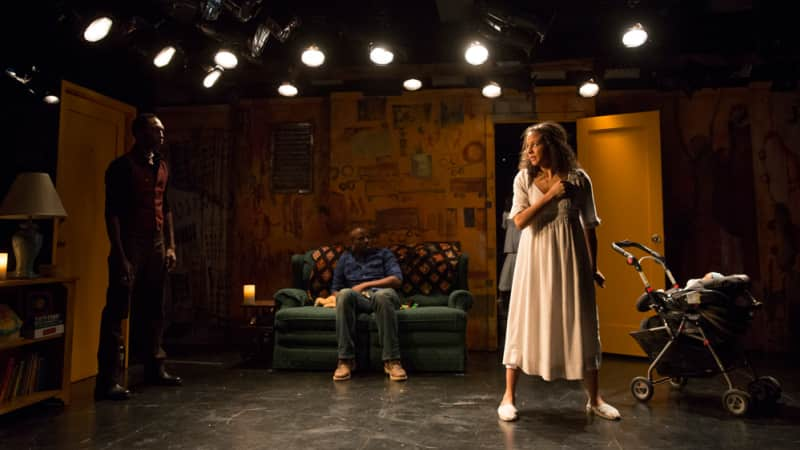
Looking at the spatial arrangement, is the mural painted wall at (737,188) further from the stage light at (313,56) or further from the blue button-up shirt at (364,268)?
the stage light at (313,56)

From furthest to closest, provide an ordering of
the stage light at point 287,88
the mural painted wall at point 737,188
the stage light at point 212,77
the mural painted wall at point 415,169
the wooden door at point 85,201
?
the mural painted wall at point 415,169 < the mural painted wall at point 737,188 < the stage light at point 287,88 < the stage light at point 212,77 < the wooden door at point 85,201

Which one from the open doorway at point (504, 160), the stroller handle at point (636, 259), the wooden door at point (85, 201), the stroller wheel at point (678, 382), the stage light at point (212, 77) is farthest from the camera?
the open doorway at point (504, 160)

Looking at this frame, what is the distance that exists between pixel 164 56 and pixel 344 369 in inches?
114

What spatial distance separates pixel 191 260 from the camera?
561 cm

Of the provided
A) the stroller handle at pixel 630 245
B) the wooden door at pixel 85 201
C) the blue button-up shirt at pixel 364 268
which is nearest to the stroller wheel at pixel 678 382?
the stroller handle at pixel 630 245

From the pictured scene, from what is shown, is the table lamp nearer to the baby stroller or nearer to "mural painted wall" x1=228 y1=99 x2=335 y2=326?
"mural painted wall" x1=228 y1=99 x2=335 y2=326

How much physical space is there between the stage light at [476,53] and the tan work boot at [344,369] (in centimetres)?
280

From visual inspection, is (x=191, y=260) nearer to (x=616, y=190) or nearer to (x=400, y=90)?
(x=400, y=90)

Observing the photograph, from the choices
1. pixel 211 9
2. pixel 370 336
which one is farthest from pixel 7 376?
Answer: pixel 211 9

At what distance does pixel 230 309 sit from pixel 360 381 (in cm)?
256

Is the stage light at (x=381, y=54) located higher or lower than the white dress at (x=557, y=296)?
higher

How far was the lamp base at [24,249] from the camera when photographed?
9.70 ft

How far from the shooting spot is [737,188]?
203 inches

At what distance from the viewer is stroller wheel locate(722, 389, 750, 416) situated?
2.74 metres
